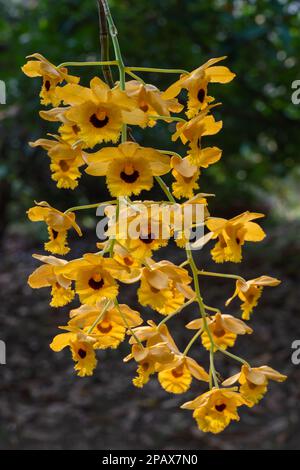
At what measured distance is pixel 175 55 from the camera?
2771 millimetres

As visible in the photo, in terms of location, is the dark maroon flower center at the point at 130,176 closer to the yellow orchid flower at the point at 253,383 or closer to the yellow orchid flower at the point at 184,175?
the yellow orchid flower at the point at 184,175

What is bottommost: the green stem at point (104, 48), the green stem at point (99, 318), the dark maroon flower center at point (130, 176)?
the green stem at point (99, 318)

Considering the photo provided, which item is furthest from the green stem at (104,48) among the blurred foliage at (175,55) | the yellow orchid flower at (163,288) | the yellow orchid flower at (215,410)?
the blurred foliage at (175,55)

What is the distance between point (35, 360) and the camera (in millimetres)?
3508

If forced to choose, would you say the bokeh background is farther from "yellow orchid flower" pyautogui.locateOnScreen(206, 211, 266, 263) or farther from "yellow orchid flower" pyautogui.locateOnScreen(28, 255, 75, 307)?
"yellow orchid flower" pyautogui.locateOnScreen(28, 255, 75, 307)

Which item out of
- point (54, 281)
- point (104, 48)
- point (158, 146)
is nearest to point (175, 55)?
point (158, 146)

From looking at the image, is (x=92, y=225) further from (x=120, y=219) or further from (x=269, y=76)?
(x=120, y=219)

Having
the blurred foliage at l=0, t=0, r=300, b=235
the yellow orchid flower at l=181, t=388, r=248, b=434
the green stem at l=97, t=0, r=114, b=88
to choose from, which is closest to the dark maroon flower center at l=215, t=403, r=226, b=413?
A: the yellow orchid flower at l=181, t=388, r=248, b=434

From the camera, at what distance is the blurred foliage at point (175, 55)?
8.80 ft

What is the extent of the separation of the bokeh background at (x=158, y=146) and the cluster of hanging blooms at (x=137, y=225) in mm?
1711

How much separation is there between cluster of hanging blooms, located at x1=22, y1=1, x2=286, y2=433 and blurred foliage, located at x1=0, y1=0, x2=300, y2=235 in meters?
1.69

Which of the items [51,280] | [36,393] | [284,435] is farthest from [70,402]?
[51,280]

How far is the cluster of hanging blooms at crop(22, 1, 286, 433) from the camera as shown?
0.80 metres

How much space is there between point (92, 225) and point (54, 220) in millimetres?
3782
